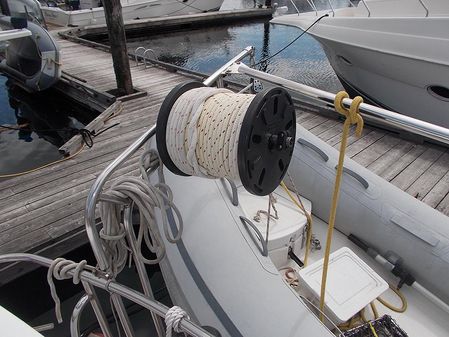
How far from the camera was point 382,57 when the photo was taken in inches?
191

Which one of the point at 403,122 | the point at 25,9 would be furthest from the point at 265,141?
the point at 25,9

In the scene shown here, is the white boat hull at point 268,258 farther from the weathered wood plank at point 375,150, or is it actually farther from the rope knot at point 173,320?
the weathered wood plank at point 375,150

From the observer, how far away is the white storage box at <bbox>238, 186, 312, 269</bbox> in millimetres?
2217

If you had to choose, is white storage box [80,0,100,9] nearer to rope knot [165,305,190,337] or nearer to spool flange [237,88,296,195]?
spool flange [237,88,296,195]

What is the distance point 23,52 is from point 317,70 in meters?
7.79

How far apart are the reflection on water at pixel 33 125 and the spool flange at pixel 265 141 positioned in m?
4.05

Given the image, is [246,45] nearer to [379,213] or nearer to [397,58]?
[397,58]

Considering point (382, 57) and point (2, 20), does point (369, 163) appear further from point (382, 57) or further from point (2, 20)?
point (2, 20)

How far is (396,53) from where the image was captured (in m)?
4.60

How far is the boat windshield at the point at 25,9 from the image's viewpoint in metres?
7.20

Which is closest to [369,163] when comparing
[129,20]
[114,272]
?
[114,272]

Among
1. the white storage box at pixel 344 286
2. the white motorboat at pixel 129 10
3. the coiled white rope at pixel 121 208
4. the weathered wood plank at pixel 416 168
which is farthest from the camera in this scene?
the white motorboat at pixel 129 10

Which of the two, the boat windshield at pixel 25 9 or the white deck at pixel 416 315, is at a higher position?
the boat windshield at pixel 25 9

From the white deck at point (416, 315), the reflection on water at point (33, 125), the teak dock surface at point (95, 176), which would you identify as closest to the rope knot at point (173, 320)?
the white deck at point (416, 315)
